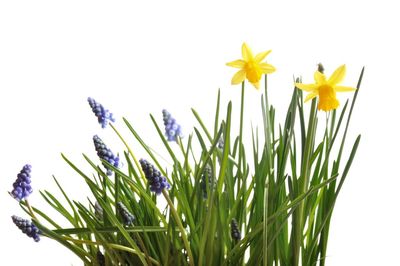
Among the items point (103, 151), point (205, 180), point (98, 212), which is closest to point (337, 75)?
point (205, 180)

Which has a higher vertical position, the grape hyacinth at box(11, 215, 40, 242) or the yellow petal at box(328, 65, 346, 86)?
the yellow petal at box(328, 65, 346, 86)

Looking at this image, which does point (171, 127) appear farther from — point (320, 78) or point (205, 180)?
point (320, 78)

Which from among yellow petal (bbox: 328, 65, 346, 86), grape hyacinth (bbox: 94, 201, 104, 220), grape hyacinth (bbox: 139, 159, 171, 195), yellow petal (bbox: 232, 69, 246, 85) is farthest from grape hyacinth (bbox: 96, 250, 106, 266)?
yellow petal (bbox: 328, 65, 346, 86)

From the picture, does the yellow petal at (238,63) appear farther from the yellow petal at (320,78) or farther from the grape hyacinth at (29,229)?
the grape hyacinth at (29,229)

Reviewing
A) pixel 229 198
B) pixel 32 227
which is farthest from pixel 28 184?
pixel 229 198

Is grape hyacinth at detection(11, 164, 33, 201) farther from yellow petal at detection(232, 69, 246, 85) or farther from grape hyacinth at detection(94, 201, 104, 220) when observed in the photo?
yellow petal at detection(232, 69, 246, 85)

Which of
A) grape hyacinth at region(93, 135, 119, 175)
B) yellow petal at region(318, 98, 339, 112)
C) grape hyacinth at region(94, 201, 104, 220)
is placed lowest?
grape hyacinth at region(94, 201, 104, 220)
